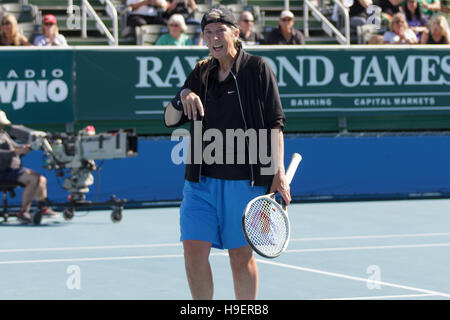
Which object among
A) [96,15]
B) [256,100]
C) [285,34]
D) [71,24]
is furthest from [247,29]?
[256,100]

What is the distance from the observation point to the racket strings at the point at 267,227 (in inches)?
216

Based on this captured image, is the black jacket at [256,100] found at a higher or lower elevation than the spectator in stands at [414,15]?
lower

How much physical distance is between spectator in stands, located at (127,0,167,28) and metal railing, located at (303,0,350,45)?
8.97 feet

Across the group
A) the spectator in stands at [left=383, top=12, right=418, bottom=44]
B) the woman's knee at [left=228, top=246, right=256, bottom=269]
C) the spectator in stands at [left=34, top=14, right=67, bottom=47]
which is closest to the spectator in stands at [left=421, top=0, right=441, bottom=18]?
the spectator in stands at [left=383, top=12, right=418, bottom=44]

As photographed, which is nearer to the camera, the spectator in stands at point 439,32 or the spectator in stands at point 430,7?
the spectator in stands at point 439,32

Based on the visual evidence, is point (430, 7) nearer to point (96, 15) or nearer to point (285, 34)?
point (285, 34)

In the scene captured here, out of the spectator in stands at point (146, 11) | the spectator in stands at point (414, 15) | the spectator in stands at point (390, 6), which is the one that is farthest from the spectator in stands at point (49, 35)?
the spectator in stands at point (414, 15)

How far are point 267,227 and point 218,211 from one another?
0.99 ft

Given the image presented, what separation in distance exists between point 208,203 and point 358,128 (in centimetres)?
1018

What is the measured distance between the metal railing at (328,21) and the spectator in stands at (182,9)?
7.29 ft

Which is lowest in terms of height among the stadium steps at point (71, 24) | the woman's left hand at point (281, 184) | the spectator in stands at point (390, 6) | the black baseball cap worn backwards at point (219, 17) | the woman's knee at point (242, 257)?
the woman's knee at point (242, 257)

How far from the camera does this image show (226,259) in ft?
31.3

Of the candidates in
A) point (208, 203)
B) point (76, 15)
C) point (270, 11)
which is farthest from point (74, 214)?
point (208, 203)

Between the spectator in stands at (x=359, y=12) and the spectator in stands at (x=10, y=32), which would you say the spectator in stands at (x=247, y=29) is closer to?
the spectator in stands at (x=359, y=12)
